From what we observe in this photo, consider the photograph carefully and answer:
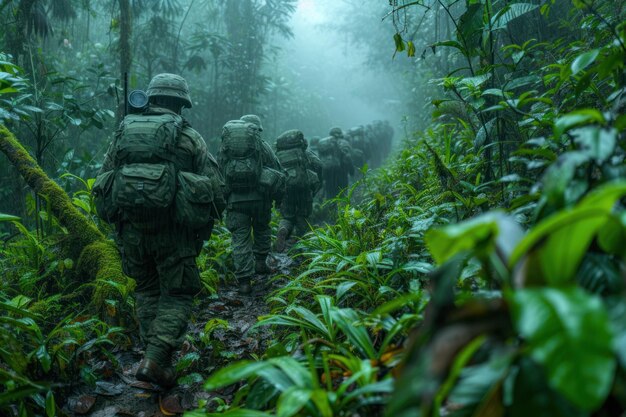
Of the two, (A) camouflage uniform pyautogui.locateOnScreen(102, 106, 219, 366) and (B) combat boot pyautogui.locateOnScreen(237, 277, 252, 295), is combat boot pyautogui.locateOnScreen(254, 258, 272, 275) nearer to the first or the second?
(B) combat boot pyautogui.locateOnScreen(237, 277, 252, 295)

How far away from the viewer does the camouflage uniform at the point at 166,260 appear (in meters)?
3.21

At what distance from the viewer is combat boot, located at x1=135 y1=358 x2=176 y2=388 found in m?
2.84

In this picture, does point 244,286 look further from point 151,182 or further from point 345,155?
point 345,155

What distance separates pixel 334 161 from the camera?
9625 mm

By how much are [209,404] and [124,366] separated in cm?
104

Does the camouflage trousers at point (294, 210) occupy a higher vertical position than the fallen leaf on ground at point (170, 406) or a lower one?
higher

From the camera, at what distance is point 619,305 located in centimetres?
89

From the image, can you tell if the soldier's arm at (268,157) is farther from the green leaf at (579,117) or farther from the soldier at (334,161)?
the green leaf at (579,117)

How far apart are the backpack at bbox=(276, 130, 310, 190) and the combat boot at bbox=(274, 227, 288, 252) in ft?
2.21

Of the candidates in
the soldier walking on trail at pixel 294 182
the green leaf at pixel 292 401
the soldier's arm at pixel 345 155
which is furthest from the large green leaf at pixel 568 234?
the soldier's arm at pixel 345 155

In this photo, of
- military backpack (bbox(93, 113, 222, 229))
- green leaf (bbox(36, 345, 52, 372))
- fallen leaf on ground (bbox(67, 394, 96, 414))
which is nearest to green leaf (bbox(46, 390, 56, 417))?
green leaf (bbox(36, 345, 52, 372))

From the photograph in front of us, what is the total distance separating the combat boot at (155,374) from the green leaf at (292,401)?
1790 mm

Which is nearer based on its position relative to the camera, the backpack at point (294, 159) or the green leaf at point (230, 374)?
the green leaf at point (230, 374)

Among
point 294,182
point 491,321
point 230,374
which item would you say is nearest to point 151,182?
point 230,374
